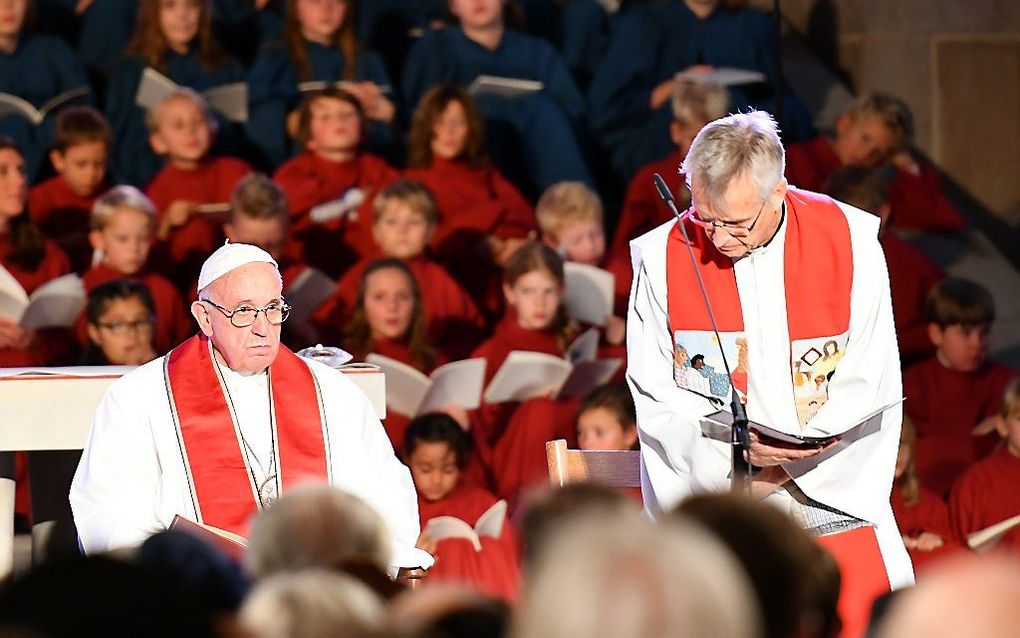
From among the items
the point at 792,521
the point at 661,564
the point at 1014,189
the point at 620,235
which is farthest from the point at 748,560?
the point at 1014,189

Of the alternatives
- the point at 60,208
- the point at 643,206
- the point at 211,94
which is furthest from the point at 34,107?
the point at 643,206

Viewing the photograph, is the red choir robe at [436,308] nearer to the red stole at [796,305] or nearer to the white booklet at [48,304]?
the white booklet at [48,304]

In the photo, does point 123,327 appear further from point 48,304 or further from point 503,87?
point 503,87

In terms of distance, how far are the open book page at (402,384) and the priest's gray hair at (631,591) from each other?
15.4 ft

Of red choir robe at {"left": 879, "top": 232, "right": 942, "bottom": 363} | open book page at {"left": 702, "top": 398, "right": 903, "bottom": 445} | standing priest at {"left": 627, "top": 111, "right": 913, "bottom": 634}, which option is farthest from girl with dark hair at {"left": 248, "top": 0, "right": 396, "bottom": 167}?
open book page at {"left": 702, "top": 398, "right": 903, "bottom": 445}

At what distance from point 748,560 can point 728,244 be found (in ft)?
7.12

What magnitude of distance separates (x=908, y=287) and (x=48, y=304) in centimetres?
401

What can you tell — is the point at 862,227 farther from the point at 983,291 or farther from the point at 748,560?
the point at 983,291

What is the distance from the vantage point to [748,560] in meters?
2.43

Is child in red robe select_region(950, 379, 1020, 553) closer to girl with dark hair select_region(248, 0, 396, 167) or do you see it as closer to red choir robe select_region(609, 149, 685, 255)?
red choir robe select_region(609, 149, 685, 255)

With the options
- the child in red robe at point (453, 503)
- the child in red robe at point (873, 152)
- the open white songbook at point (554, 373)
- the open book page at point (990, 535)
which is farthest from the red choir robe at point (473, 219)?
the open book page at point (990, 535)

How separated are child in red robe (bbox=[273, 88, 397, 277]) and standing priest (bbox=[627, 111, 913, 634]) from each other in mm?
3552

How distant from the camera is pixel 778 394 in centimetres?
462

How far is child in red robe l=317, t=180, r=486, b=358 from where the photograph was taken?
772 centimetres
